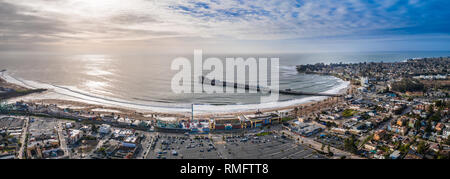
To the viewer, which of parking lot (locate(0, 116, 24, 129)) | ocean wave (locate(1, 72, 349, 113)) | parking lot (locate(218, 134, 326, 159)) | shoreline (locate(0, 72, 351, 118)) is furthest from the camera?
ocean wave (locate(1, 72, 349, 113))

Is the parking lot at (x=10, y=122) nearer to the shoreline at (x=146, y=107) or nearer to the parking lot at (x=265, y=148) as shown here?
the shoreline at (x=146, y=107)

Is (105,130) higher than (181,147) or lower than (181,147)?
higher

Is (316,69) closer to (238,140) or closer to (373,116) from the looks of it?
(373,116)

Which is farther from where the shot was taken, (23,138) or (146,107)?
(146,107)

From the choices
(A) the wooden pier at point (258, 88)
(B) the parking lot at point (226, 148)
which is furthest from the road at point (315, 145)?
(A) the wooden pier at point (258, 88)

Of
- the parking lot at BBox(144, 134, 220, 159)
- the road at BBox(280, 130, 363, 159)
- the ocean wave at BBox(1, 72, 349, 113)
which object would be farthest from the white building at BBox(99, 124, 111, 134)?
the road at BBox(280, 130, 363, 159)

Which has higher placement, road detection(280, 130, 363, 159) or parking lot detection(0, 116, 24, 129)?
parking lot detection(0, 116, 24, 129)

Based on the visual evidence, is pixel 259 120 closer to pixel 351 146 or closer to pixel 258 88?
pixel 351 146

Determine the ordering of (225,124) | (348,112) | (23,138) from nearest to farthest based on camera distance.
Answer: (23,138)
(225,124)
(348,112)

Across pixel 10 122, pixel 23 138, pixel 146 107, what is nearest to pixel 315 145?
pixel 146 107

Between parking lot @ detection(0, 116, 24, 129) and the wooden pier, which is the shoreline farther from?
parking lot @ detection(0, 116, 24, 129)
